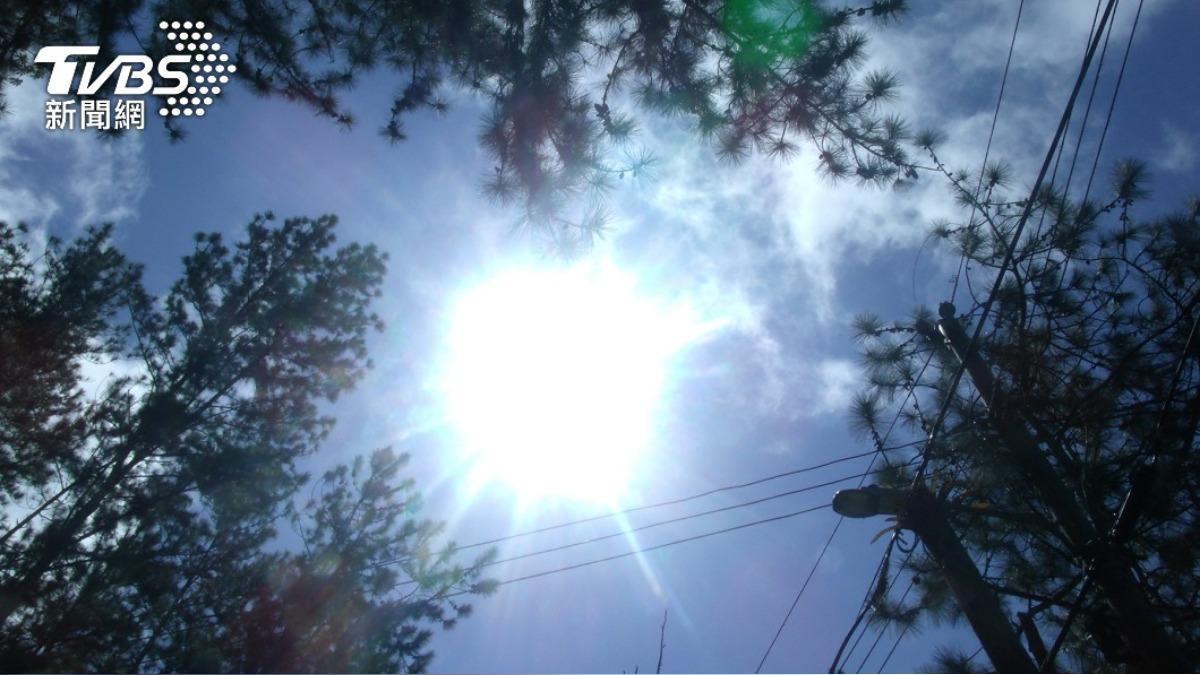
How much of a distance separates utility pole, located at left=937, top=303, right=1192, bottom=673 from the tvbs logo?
6.95 meters

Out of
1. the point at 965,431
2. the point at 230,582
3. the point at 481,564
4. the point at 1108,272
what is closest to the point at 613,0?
the point at 965,431

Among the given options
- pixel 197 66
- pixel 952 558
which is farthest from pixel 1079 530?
pixel 197 66

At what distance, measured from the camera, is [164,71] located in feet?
18.8

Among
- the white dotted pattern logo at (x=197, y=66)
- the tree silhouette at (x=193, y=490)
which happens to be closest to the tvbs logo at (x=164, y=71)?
the white dotted pattern logo at (x=197, y=66)

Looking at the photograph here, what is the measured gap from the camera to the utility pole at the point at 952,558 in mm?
4438

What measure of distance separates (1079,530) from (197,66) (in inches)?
332

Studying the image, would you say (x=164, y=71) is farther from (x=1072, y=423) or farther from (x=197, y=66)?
(x=1072, y=423)

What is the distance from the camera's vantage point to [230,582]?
861 centimetres

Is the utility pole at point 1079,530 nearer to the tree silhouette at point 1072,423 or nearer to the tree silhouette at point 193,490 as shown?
the tree silhouette at point 1072,423

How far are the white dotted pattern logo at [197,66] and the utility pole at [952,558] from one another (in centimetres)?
679

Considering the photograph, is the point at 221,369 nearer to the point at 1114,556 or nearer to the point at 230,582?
the point at 230,582

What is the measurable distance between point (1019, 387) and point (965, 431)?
644 mm

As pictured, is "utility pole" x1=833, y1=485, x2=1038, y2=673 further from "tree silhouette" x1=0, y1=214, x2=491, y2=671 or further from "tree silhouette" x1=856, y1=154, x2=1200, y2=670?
"tree silhouette" x1=0, y1=214, x2=491, y2=671

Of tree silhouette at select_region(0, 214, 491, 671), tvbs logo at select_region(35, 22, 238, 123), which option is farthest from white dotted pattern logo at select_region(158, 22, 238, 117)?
tree silhouette at select_region(0, 214, 491, 671)
